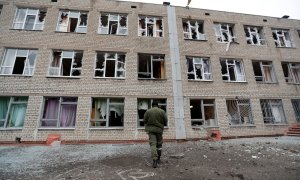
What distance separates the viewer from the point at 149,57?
48.3 ft

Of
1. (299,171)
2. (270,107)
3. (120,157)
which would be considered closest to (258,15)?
(270,107)

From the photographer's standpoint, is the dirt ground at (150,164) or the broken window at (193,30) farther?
the broken window at (193,30)

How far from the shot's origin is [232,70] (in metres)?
15.6

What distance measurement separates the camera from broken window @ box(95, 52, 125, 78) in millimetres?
13609

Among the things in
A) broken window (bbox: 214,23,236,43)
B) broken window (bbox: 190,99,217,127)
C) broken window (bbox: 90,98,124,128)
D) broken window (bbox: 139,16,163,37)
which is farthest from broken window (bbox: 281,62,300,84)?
broken window (bbox: 90,98,124,128)

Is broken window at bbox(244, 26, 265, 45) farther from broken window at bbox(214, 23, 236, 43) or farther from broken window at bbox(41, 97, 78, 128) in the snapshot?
broken window at bbox(41, 97, 78, 128)

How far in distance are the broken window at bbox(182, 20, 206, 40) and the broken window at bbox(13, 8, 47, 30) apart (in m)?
11.0

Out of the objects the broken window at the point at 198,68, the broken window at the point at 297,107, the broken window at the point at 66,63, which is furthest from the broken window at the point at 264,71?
the broken window at the point at 66,63

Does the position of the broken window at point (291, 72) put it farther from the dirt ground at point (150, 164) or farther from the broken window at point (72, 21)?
the broken window at point (72, 21)

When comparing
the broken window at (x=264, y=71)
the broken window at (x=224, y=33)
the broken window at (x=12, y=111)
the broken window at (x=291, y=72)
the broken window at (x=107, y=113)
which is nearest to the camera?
the broken window at (x=12, y=111)

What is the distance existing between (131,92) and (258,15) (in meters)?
13.9

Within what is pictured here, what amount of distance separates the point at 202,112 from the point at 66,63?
10218mm

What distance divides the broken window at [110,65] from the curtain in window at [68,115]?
2.80 meters

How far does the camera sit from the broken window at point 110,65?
536 inches
